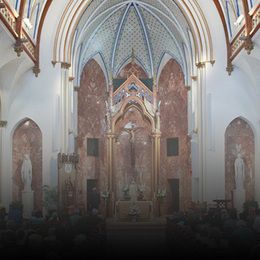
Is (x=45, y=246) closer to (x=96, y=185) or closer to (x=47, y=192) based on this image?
(x=47, y=192)

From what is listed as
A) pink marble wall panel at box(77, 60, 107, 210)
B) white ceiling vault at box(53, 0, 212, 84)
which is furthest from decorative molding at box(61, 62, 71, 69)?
pink marble wall panel at box(77, 60, 107, 210)

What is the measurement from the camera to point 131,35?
32688 mm

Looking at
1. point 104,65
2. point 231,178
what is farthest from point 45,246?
point 104,65

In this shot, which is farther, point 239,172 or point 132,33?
point 132,33

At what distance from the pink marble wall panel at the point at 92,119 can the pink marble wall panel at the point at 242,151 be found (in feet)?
30.9

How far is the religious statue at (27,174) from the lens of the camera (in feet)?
78.8

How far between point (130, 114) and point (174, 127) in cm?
262

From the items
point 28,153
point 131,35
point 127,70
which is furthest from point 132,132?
point 28,153

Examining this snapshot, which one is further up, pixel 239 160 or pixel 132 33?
pixel 132 33

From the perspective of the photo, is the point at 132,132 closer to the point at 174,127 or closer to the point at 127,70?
the point at 174,127

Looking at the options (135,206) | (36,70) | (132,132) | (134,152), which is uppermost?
(36,70)

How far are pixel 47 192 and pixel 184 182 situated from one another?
1007cm

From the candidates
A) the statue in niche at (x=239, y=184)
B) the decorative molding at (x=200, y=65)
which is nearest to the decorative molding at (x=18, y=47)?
the decorative molding at (x=200, y=65)

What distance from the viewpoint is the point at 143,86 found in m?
31.7
